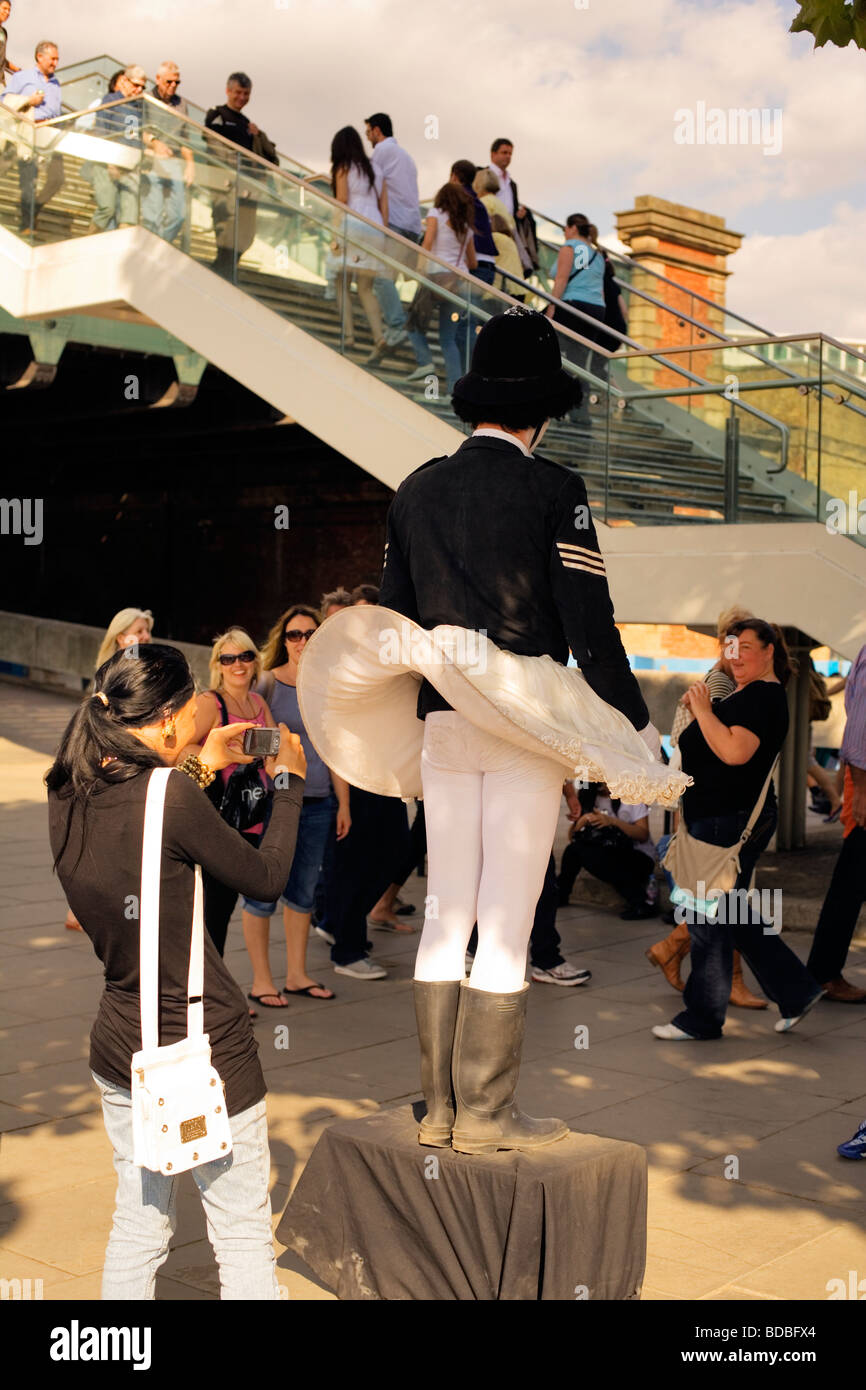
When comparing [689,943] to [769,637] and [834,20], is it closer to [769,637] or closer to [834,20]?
[769,637]

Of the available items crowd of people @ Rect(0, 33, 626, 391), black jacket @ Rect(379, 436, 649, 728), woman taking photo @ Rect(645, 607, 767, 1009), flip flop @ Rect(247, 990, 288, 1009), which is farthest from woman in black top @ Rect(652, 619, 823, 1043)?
crowd of people @ Rect(0, 33, 626, 391)

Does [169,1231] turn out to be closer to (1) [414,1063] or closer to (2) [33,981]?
(1) [414,1063]

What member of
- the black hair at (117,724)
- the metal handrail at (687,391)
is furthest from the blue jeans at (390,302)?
the black hair at (117,724)

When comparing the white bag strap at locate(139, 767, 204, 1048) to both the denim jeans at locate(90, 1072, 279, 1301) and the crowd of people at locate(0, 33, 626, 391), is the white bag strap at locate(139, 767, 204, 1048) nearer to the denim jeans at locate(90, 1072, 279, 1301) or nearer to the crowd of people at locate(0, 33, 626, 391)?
the denim jeans at locate(90, 1072, 279, 1301)

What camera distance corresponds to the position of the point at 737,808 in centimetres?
699

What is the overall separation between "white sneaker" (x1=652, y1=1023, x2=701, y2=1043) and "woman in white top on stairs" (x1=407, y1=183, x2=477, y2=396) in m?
6.19

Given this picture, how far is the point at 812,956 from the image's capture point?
25.0 ft

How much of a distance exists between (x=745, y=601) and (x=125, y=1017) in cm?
828

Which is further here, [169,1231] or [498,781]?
[498,781]

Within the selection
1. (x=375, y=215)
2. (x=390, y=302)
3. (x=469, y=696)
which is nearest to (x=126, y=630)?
(x=469, y=696)

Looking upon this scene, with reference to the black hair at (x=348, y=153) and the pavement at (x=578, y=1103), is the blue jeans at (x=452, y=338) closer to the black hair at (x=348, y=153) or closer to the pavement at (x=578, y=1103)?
the black hair at (x=348, y=153)

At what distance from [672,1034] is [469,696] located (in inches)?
139

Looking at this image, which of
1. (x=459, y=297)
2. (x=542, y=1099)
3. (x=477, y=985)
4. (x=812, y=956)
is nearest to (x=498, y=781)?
(x=477, y=985)

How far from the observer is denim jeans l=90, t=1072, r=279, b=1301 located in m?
3.39
